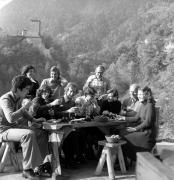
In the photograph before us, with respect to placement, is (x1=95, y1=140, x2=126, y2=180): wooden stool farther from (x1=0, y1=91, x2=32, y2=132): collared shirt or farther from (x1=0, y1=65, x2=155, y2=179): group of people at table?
(x1=0, y1=91, x2=32, y2=132): collared shirt

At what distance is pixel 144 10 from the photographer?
68.6 metres

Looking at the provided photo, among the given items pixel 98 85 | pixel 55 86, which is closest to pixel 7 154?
pixel 55 86

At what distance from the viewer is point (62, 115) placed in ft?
13.1

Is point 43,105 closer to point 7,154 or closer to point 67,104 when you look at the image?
point 67,104

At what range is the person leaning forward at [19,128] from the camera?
325 centimetres

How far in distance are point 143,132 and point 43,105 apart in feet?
4.09

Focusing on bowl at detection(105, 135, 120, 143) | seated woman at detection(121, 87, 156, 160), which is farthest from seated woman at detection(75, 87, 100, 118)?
bowl at detection(105, 135, 120, 143)

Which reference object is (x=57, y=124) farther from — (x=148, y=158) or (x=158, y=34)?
(x=158, y=34)

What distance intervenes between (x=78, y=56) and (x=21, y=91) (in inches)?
2588

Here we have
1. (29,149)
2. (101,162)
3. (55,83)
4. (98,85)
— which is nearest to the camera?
(29,149)

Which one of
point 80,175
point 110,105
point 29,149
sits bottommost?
point 80,175

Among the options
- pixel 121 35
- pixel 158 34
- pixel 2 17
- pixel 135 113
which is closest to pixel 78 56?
pixel 121 35

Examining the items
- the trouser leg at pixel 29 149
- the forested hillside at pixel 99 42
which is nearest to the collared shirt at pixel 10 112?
the trouser leg at pixel 29 149

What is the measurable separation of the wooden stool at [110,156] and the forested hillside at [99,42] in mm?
7530
